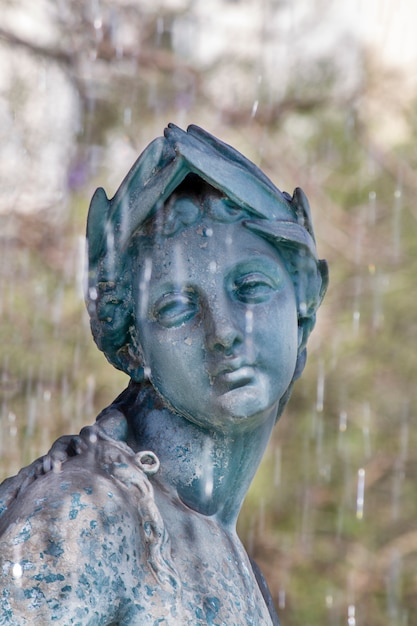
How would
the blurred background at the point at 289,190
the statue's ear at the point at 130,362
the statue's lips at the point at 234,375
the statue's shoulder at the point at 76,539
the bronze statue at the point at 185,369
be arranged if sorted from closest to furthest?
the statue's shoulder at the point at 76,539
the bronze statue at the point at 185,369
the statue's lips at the point at 234,375
the statue's ear at the point at 130,362
the blurred background at the point at 289,190

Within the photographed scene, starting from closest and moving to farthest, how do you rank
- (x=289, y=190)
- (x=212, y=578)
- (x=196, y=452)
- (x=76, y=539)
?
1. (x=76, y=539)
2. (x=212, y=578)
3. (x=196, y=452)
4. (x=289, y=190)

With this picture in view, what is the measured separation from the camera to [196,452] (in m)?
1.88

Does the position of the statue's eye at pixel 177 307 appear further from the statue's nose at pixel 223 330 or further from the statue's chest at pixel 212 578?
the statue's chest at pixel 212 578

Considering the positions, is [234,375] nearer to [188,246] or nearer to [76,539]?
[188,246]

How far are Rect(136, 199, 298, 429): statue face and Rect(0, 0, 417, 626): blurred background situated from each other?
3383mm

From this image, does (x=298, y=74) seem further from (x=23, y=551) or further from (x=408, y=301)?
(x=23, y=551)

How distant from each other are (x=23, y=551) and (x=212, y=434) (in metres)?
0.40

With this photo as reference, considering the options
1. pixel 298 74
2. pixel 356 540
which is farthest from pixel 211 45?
pixel 356 540

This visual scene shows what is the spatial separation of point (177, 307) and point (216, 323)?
75 millimetres

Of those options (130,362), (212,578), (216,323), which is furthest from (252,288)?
(212,578)

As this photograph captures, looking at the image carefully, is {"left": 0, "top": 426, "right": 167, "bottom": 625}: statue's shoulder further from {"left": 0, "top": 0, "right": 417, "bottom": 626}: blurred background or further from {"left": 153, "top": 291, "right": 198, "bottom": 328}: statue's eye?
{"left": 0, "top": 0, "right": 417, "bottom": 626}: blurred background

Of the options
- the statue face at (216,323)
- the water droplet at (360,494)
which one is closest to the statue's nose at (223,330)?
the statue face at (216,323)

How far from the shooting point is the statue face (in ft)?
5.91

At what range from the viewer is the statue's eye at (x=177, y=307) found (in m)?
1.83
